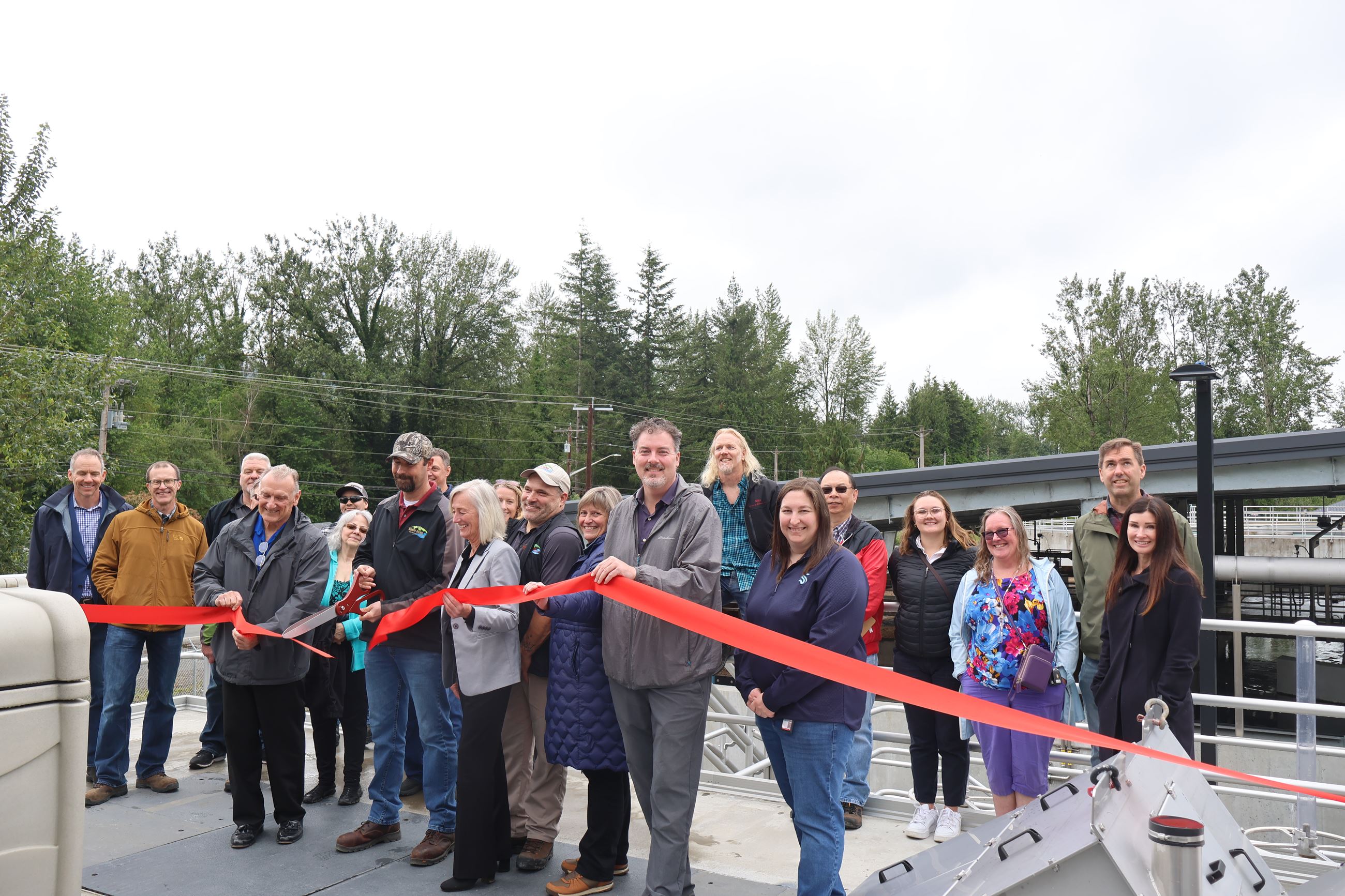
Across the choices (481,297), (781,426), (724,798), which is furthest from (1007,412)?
(724,798)

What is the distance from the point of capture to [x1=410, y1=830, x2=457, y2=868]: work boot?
488 centimetres

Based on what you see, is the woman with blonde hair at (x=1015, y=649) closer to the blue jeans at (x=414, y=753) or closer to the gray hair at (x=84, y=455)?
the blue jeans at (x=414, y=753)

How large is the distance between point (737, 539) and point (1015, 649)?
6.33 feet

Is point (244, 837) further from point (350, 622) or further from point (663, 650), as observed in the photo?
point (663, 650)

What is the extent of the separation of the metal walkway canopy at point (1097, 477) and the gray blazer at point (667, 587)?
12155 mm

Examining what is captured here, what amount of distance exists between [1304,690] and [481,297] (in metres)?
46.6

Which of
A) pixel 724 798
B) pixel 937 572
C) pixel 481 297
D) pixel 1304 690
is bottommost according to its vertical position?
pixel 724 798

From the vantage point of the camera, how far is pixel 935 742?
17.7 feet

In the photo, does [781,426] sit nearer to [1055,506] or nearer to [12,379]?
[1055,506]

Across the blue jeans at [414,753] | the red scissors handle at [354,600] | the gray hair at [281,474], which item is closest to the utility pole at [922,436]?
the blue jeans at [414,753]

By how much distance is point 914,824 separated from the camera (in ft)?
17.3

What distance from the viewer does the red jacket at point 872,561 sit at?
5.59 meters

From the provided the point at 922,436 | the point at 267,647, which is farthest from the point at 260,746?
the point at 922,436

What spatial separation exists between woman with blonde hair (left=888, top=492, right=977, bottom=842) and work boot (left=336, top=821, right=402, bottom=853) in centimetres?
284
